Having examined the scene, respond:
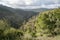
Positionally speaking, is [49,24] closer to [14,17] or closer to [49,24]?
[49,24]

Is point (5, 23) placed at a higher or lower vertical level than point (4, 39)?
higher

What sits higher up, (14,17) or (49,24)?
(14,17)

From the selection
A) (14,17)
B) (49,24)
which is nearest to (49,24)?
(49,24)

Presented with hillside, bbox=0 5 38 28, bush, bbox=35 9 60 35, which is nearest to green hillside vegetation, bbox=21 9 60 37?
bush, bbox=35 9 60 35

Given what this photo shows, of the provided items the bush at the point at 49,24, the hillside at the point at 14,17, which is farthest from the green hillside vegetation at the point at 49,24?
the hillside at the point at 14,17

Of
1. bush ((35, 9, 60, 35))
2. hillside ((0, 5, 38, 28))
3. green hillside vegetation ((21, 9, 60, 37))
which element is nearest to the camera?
green hillside vegetation ((21, 9, 60, 37))

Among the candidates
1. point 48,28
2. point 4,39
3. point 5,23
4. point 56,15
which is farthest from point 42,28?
point 4,39

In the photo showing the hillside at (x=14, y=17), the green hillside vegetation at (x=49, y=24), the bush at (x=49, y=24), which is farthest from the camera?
the hillside at (x=14, y=17)

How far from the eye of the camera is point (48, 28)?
3123 cm

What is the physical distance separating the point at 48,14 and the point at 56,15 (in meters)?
1.55

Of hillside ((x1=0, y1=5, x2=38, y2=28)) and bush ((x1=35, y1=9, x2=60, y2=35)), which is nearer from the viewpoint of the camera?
bush ((x1=35, y1=9, x2=60, y2=35))

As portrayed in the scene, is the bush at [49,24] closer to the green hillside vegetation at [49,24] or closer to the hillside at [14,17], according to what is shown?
the green hillside vegetation at [49,24]

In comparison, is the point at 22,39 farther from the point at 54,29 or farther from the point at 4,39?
the point at 54,29

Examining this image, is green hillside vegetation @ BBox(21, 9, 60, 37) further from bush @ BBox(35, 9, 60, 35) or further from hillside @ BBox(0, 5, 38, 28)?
hillside @ BBox(0, 5, 38, 28)
